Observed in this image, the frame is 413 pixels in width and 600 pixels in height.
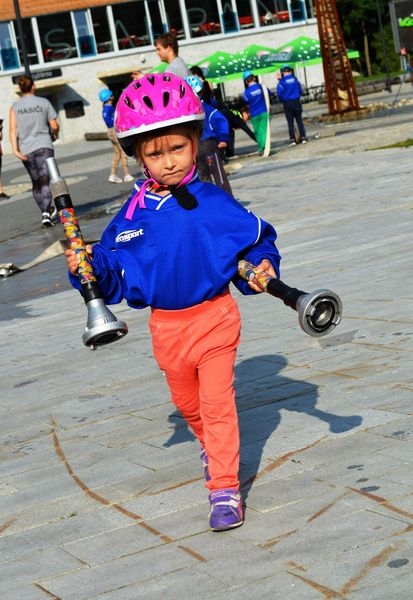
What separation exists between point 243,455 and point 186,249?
3.52 feet

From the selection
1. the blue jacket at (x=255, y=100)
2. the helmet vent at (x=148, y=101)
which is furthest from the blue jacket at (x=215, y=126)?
the blue jacket at (x=255, y=100)

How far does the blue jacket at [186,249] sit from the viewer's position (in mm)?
4402

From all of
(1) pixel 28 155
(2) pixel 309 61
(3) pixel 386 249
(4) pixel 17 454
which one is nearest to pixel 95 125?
(2) pixel 309 61

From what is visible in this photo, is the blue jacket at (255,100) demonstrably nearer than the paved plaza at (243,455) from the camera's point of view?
No

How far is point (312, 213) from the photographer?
13.0m

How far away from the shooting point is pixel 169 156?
4.48 meters

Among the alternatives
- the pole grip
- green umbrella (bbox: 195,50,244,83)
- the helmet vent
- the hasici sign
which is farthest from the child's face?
green umbrella (bbox: 195,50,244,83)

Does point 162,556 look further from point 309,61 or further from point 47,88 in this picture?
point 47,88

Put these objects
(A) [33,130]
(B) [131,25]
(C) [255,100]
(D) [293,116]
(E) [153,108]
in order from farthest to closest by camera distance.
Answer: (B) [131,25], (D) [293,116], (C) [255,100], (A) [33,130], (E) [153,108]

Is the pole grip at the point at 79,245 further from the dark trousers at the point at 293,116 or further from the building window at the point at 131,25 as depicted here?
the building window at the point at 131,25

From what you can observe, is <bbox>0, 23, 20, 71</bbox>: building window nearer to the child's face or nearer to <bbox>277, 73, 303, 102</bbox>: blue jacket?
<bbox>277, 73, 303, 102</bbox>: blue jacket

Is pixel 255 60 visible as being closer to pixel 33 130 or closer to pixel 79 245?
pixel 33 130

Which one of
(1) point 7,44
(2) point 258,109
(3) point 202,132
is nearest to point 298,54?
(1) point 7,44

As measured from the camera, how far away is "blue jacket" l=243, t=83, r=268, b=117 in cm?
2453
